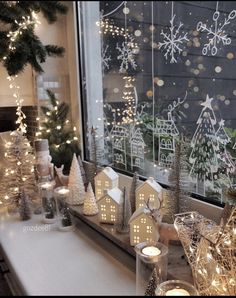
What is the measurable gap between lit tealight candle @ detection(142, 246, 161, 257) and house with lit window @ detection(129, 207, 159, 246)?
4.7 inches

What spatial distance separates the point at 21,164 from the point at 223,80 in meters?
0.98

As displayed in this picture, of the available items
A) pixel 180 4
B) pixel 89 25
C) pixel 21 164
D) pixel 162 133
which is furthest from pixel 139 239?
pixel 89 25

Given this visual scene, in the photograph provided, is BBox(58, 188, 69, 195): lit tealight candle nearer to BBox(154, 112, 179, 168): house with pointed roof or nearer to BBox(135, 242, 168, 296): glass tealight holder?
BBox(154, 112, 179, 168): house with pointed roof

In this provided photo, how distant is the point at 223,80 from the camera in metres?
1.05

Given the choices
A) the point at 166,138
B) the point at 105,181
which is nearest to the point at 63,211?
the point at 105,181

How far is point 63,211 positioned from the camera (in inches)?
49.9

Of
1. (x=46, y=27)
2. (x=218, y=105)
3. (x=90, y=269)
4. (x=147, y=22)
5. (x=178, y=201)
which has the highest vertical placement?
(x=46, y=27)

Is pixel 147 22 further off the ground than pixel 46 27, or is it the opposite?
pixel 46 27

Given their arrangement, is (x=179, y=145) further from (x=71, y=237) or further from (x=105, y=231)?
(x=71, y=237)

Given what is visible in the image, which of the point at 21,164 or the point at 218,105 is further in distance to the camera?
the point at 21,164

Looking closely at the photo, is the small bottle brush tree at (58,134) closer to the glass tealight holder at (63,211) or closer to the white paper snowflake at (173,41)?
the glass tealight holder at (63,211)

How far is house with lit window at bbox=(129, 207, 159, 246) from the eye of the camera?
95 cm

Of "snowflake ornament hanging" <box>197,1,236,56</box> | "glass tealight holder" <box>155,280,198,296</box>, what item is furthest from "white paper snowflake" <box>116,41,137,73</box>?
"glass tealight holder" <box>155,280,198,296</box>

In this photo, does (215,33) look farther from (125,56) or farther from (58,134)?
(58,134)
